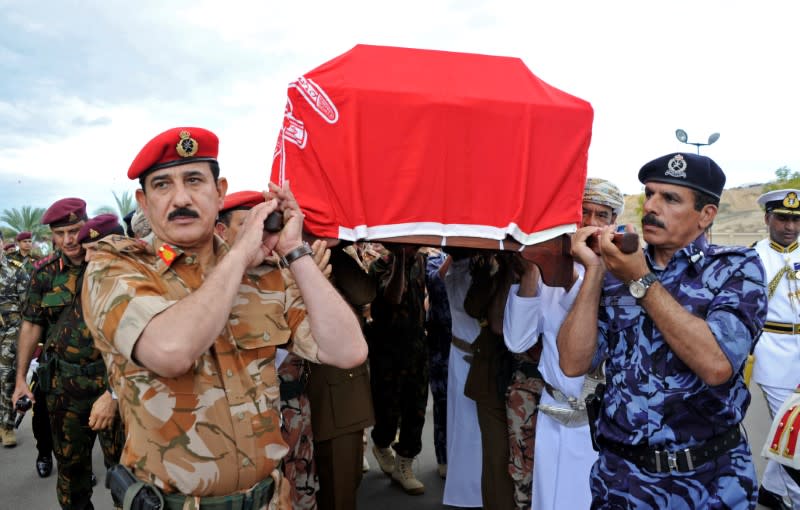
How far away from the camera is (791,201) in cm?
454

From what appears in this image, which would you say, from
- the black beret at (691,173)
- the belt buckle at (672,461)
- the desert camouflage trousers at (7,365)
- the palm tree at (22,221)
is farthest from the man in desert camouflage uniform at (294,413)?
the palm tree at (22,221)

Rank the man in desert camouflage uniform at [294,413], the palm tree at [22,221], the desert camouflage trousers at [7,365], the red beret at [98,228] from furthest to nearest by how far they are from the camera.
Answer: the palm tree at [22,221] → the desert camouflage trousers at [7,365] → the red beret at [98,228] → the man in desert camouflage uniform at [294,413]

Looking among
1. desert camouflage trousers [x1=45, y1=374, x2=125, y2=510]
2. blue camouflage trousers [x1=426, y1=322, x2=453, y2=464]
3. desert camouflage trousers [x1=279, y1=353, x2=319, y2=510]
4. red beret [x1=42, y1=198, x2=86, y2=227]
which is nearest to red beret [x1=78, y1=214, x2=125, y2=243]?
red beret [x1=42, y1=198, x2=86, y2=227]

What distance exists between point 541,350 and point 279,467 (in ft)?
5.22

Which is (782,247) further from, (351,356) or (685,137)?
(685,137)

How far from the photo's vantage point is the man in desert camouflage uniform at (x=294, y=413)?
3080 mm

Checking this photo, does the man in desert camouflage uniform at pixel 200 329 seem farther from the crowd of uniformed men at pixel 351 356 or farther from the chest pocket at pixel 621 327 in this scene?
the chest pocket at pixel 621 327

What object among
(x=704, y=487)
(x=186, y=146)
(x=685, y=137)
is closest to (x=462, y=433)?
(x=704, y=487)

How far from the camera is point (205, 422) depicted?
1.73 meters

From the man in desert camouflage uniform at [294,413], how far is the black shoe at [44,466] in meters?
2.87

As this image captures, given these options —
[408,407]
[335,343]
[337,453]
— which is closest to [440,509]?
[408,407]

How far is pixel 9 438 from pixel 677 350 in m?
6.06

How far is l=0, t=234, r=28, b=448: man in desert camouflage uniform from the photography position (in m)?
5.47

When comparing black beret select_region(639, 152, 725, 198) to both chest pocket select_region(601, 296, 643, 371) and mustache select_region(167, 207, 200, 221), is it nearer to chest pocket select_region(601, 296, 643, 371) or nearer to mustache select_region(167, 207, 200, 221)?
chest pocket select_region(601, 296, 643, 371)
